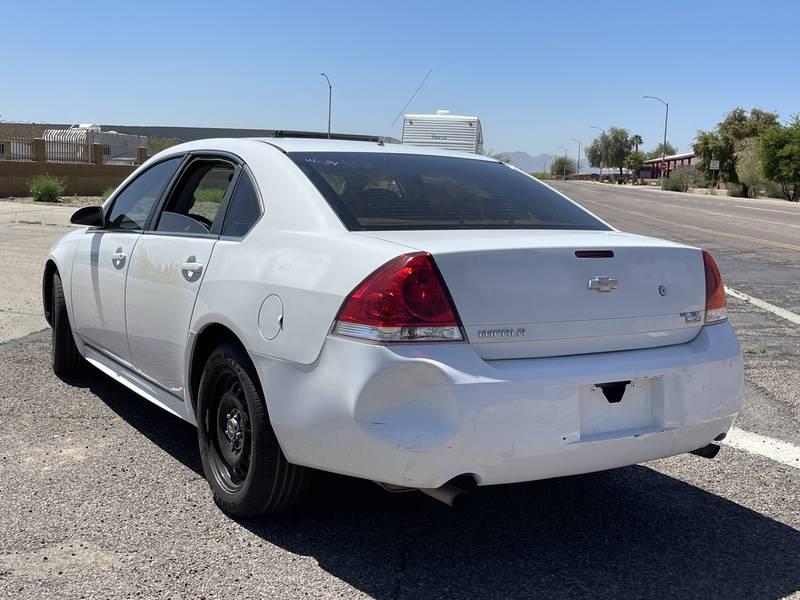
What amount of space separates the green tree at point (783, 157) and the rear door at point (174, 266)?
5978cm

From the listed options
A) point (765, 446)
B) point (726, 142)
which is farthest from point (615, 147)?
point (765, 446)

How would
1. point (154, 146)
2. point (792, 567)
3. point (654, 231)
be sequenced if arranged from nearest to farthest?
point (792, 567)
point (654, 231)
point (154, 146)

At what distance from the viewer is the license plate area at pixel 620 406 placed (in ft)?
10.7

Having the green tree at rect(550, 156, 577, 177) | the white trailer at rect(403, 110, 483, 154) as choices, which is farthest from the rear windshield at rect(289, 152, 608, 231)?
the green tree at rect(550, 156, 577, 177)

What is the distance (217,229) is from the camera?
406 cm

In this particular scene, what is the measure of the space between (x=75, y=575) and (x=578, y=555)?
1896mm

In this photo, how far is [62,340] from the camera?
5.84 m

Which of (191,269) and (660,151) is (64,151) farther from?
(660,151)

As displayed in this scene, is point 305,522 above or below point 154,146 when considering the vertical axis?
below

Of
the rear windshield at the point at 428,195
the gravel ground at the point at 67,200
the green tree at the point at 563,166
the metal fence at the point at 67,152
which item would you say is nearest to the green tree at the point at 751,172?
the metal fence at the point at 67,152

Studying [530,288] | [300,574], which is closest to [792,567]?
[530,288]

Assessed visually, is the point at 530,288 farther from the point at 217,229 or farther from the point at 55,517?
the point at 55,517

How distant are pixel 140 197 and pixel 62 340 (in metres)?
1.34

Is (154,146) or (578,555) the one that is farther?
(154,146)
